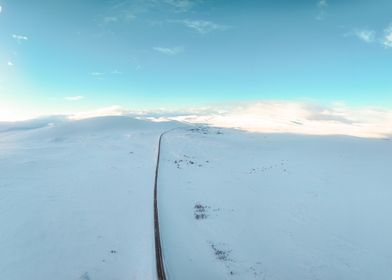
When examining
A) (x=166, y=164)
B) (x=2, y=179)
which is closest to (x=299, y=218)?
(x=166, y=164)

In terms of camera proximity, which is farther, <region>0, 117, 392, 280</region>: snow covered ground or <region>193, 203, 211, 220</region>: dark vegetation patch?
<region>193, 203, 211, 220</region>: dark vegetation patch

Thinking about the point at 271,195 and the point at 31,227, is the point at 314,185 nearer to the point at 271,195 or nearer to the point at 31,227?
the point at 271,195

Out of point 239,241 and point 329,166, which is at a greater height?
point 329,166

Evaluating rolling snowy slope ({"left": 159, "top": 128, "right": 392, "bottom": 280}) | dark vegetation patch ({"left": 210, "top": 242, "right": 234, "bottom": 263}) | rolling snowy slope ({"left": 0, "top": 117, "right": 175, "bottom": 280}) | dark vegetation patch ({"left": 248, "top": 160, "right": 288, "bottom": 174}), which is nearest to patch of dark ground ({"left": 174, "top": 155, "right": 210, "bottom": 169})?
rolling snowy slope ({"left": 159, "top": 128, "right": 392, "bottom": 280})

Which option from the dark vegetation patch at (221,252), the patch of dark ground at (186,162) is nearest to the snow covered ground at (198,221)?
the dark vegetation patch at (221,252)

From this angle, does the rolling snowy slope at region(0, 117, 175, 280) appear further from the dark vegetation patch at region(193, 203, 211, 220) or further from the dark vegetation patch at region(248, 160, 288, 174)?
the dark vegetation patch at region(248, 160, 288, 174)
